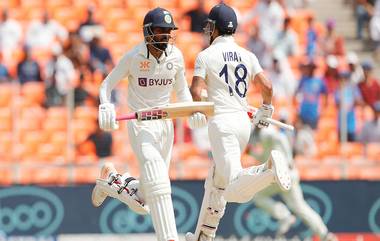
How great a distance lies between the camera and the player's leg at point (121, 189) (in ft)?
40.5

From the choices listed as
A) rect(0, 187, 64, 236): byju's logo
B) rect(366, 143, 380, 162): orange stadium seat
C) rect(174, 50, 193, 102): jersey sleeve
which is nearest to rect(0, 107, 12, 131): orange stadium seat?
rect(0, 187, 64, 236): byju's logo

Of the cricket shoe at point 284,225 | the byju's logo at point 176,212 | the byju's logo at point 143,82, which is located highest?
the byju's logo at point 143,82

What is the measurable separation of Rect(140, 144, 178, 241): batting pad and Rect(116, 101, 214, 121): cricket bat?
0.38 meters

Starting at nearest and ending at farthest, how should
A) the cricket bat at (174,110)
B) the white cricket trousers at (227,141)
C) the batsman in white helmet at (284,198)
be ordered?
the cricket bat at (174,110)
the white cricket trousers at (227,141)
the batsman in white helmet at (284,198)

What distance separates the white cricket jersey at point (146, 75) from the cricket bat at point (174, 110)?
33 cm

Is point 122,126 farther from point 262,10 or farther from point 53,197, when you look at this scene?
point 262,10

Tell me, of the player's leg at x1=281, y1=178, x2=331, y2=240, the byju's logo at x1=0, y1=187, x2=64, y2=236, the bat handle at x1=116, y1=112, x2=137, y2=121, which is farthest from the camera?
the byju's logo at x1=0, y1=187, x2=64, y2=236

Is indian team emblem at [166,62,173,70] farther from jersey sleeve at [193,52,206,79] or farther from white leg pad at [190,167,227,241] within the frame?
white leg pad at [190,167,227,241]

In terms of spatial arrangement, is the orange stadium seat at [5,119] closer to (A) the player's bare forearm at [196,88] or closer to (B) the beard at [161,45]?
(A) the player's bare forearm at [196,88]

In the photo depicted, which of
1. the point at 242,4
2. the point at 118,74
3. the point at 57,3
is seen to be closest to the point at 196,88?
the point at 118,74

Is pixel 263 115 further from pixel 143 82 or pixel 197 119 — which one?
pixel 143 82

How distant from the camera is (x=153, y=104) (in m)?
12.3

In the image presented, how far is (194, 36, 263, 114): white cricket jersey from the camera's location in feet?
41.5

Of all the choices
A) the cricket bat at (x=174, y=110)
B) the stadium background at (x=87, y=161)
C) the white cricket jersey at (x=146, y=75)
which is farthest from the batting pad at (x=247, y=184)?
the stadium background at (x=87, y=161)
